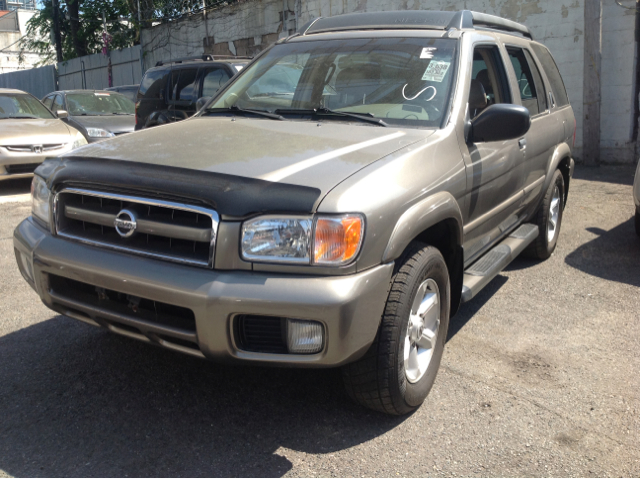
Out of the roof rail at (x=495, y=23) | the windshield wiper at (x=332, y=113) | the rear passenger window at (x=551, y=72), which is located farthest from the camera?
the rear passenger window at (x=551, y=72)

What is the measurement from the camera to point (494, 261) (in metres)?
3.88

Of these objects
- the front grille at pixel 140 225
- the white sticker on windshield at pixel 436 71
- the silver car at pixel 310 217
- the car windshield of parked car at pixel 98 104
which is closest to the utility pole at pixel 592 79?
the silver car at pixel 310 217

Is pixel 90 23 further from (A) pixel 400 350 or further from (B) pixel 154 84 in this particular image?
(A) pixel 400 350

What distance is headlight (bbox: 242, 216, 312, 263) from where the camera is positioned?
2383mm

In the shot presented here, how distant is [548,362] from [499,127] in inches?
53.1

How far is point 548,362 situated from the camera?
11.5 feet

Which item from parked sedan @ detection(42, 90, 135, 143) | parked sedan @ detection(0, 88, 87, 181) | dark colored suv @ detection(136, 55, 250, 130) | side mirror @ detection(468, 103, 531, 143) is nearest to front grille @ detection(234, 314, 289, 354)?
side mirror @ detection(468, 103, 531, 143)

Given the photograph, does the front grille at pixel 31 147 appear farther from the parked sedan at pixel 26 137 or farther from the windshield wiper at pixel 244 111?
the windshield wiper at pixel 244 111

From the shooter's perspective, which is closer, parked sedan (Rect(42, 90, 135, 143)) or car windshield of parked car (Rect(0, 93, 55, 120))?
car windshield of parked car (Rect(0, 93, 55, 120))

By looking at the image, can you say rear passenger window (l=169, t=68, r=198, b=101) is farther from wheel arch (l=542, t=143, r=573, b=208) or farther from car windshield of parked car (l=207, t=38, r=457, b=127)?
wheel arch (l=542, t=143, r=573, b=208)

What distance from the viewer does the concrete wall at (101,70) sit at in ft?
73.8

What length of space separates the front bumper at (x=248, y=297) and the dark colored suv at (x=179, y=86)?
6391 mm

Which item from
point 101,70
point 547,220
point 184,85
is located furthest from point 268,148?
point 101,70

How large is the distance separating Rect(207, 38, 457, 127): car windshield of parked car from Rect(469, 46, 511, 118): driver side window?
0.83 feet
